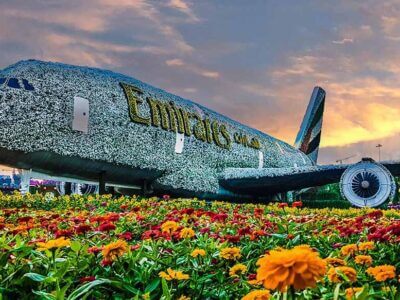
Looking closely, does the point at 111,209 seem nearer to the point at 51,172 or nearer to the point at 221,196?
the point at 51,172

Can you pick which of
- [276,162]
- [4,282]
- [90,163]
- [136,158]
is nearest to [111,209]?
[90,163]

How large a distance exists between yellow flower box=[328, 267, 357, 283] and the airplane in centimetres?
1118

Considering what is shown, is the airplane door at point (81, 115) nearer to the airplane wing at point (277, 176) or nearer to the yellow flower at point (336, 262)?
the airplane wing at point (277, 176)

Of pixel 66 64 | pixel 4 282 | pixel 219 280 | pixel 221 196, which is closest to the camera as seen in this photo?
pixel 4 282

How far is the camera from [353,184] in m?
16.1

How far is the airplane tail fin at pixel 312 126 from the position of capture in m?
31.0

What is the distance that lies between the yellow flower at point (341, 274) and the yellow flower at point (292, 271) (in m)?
0.73

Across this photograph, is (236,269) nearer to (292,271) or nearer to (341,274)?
(341,274)

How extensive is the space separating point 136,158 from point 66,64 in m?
3.84

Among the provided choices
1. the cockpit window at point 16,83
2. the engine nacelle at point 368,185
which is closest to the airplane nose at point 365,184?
the engine nacelle at point 368,185

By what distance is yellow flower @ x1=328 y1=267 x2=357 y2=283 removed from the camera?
1.98 meters

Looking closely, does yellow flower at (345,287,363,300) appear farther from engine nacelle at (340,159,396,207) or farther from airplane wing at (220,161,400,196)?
airplane wing at (220,161,400,196)

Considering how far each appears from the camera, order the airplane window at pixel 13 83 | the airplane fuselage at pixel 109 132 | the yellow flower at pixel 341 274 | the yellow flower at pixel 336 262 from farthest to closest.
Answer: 1. the airplane fuselage at pixel 109 132
2. the airplane window at pixel 13 83
3. the yellow flower at pixel 336 262
4. the yellow flower at pixel 341 274

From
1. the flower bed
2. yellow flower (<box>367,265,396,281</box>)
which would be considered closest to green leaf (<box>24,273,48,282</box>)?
the flower bed
